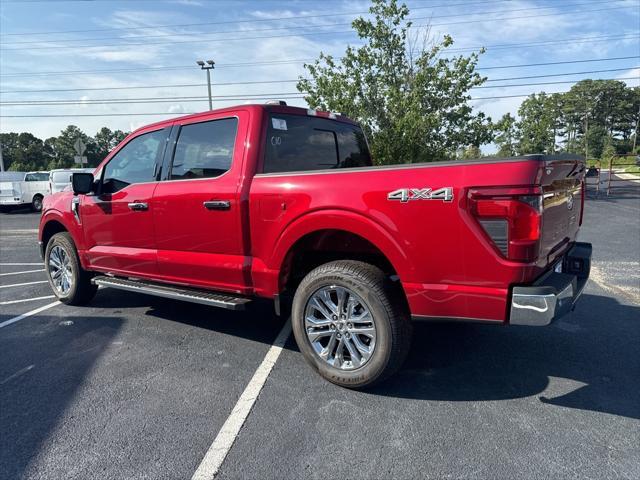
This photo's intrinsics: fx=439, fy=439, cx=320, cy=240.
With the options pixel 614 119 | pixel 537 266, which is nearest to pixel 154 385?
pixel 537 266

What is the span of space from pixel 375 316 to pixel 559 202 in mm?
1451

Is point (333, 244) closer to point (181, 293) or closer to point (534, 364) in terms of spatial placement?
point (181, 293)

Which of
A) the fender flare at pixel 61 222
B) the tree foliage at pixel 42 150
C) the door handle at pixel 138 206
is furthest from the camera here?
the tree foliage at pixel 42 150

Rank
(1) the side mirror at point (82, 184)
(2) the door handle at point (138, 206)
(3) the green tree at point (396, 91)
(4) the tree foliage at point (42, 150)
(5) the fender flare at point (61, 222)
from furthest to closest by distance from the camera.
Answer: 1. (4) the tree foliage at point (42, 150)
2. (3) the green tree at point (396, 91)
3. (5) the fender flare at point (61, 222)
4. (1) the side mirror at point (82, 184)
5. (2) the door handle at point (138, 206)

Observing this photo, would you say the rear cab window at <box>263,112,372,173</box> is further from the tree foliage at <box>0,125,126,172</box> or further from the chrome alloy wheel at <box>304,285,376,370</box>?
the tree foliage at <box>0,125,126,172</box>

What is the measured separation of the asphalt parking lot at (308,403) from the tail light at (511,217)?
1.09 m

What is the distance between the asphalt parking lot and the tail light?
109 cm

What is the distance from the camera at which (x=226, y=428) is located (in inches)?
105

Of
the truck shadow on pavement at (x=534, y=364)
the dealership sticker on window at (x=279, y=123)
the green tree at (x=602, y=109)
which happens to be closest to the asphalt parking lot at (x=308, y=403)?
the truck shadow on pavement at (x=534, y=364)

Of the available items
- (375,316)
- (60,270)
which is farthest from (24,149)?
(375,316)

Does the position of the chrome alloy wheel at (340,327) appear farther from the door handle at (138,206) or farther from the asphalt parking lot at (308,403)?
the door handle at (138,206)

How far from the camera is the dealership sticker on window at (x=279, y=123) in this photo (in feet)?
12.1

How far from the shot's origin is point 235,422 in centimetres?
274

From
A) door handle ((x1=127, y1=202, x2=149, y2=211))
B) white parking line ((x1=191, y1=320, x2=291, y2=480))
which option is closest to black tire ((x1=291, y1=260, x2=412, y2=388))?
white parking line ((x1=191, y1=320, x2=291, y2=480))
